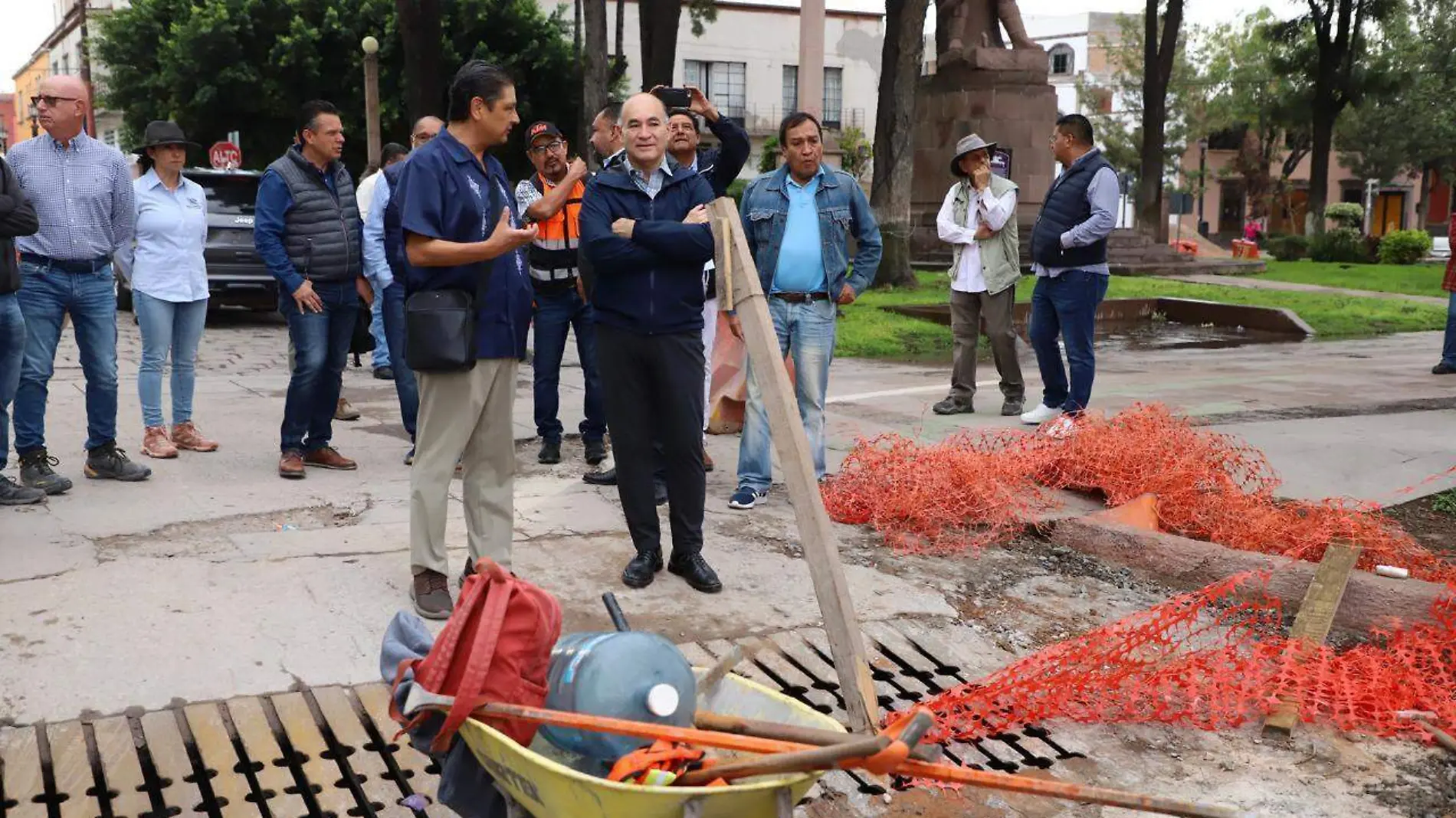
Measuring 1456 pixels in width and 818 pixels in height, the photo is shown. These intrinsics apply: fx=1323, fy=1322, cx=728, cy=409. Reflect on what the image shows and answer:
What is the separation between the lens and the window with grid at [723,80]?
50.6 meters

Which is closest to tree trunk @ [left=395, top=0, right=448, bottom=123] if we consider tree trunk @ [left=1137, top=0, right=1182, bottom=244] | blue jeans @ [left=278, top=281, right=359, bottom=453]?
blue jeans @ [left=278, top=281, right=359, bottom=453]

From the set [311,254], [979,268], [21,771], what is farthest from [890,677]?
[979,268]

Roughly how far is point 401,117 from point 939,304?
20.2 meters

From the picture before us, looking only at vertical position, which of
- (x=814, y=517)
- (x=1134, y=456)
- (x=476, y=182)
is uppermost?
(x=476, y=182)

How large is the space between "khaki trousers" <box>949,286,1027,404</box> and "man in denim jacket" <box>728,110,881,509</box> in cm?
272

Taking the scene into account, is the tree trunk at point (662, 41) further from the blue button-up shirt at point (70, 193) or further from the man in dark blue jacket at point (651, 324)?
the man in dark blue jacket at point (651, 324)

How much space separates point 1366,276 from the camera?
2683 centimetres

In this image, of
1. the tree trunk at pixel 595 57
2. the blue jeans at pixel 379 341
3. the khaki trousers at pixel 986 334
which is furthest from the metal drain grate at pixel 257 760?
the tree trunk at pixel 595 57

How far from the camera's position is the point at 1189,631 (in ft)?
15.0

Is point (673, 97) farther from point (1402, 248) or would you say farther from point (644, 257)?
point (1402, 248)

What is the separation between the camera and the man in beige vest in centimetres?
896

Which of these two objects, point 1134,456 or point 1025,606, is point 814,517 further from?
point 1134,456

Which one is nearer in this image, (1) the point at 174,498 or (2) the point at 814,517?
(2) the point at 814,517

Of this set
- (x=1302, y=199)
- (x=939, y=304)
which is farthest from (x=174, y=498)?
(x=1302, y=199)
